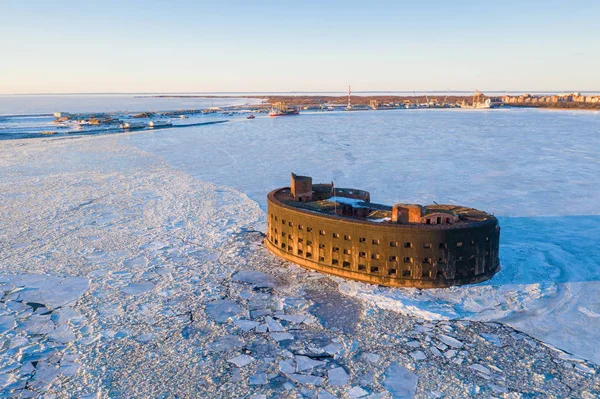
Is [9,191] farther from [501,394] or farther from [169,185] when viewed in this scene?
[501,394]

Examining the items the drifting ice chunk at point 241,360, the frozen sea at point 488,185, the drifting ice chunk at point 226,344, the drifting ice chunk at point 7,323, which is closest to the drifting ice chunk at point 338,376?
the drifting ice chunk at point 241,360

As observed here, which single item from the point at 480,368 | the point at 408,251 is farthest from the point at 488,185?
the point at 480,368

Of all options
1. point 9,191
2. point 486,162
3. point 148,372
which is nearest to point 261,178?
point 9,191

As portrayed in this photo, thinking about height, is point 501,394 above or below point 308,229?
below

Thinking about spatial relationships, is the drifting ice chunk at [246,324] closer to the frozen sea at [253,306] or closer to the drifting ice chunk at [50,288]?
the frozen sea at [253,306]

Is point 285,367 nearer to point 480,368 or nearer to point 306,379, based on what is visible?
point 306,379

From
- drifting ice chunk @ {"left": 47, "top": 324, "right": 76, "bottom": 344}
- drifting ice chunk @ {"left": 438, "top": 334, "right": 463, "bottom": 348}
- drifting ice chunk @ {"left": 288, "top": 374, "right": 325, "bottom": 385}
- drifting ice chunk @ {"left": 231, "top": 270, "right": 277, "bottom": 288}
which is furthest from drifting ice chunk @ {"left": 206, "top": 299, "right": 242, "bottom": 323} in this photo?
drifting ice chunk @ {"left": 438, "top": 334, "right": 463, "bottom": 348}

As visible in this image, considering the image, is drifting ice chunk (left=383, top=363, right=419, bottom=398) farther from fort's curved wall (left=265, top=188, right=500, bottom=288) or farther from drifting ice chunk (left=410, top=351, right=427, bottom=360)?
fort's curved wall (left=265, top=188, right=500, bottom=288)
